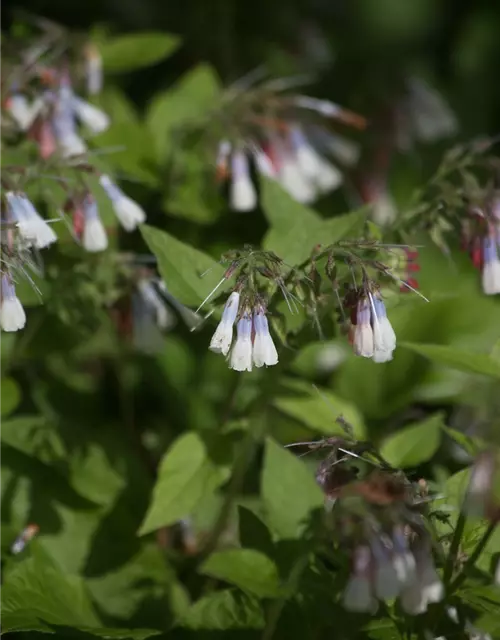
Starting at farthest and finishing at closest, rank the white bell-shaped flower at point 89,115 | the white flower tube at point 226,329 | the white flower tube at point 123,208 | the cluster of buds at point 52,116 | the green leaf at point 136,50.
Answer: the green leaf at point 136,50
the white bell-shaped flower at point 89,115
the cluster of buds at point 52,116
the white flower tube at point 123,208
the white flower tube at point 226,329

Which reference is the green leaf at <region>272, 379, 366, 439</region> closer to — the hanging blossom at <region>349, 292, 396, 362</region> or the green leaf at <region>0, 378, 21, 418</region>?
the hanging blossom at <region>349, 292, 396, 362</region>

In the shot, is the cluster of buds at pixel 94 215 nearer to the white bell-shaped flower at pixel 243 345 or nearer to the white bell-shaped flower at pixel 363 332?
the white bell-shaped flower at pixel 243 345

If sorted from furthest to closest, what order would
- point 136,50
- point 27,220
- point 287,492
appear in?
point 136,50 < point 287,492 < point 27,220

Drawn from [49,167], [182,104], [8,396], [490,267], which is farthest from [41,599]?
[182,104]

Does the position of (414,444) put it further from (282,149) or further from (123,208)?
(282,149)

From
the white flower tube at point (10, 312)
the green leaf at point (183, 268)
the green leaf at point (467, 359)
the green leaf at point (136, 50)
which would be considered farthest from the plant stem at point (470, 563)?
the green leaf at point (136, 50)

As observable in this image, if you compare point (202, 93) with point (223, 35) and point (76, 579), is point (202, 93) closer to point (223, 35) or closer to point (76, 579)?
point (223, 35)
